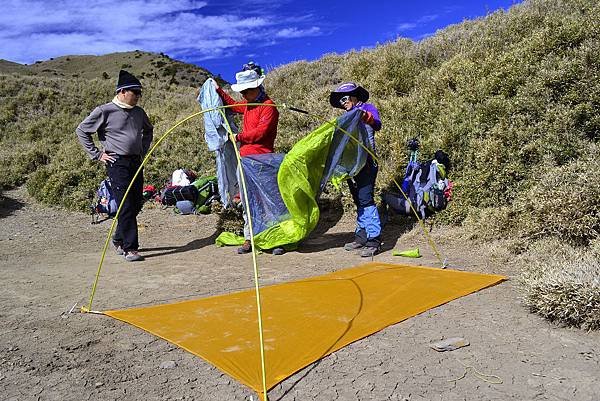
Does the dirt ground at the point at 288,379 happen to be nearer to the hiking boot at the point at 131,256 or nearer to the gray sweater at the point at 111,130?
the hiking boot at the point at 131,256

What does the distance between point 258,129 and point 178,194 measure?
330 centimetres

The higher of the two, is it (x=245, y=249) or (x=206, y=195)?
(x=206, y=195)

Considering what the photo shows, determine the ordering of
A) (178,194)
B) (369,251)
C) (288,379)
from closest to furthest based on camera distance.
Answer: (288,379), (369,251), (178,194)

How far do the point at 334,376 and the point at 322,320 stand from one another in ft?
2.32

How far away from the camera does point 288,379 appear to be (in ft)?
8.28

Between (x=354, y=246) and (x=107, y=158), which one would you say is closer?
(x=107, y=158)

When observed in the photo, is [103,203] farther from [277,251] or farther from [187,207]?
[277,251]

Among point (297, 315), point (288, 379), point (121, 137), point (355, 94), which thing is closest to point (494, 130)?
point (355, 94)

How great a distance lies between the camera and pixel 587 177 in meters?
4.84

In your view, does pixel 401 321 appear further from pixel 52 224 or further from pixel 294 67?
pixel 294 67

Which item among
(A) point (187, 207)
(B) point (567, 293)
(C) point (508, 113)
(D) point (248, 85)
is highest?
(D) point (248, 85)

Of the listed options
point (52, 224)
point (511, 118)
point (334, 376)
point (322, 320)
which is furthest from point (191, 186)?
point (334, 376)

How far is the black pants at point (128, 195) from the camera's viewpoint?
5.36 m

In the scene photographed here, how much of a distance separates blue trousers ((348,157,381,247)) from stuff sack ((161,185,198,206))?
3486 mm
